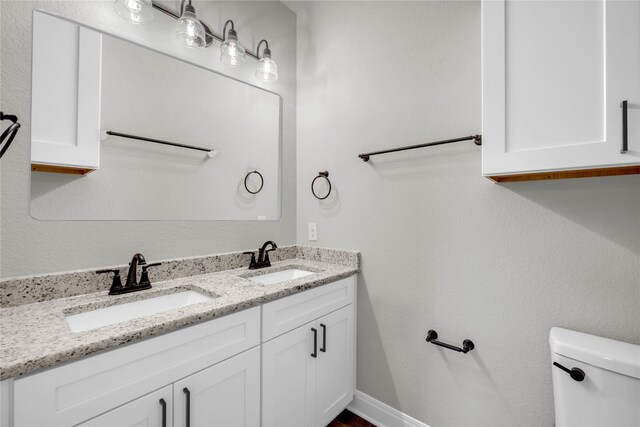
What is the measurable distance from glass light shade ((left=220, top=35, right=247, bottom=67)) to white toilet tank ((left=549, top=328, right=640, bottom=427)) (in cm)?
192

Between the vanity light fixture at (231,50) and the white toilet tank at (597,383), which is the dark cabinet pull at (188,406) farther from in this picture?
the vanity light fixture at (231,50)

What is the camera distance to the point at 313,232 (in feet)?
6.43

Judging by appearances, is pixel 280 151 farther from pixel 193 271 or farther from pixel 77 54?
pixel 77 54

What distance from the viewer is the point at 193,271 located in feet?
4.94

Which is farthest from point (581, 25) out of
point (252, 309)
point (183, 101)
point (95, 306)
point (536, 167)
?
point (95, 306)

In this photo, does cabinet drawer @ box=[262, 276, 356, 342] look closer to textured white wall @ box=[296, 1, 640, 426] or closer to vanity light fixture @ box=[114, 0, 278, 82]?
textured white wall @ box=[296, 1, 640, 426]

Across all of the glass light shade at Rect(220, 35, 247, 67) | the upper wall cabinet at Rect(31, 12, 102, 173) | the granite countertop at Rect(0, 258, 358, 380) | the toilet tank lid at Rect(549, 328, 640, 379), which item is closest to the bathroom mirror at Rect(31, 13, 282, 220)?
the upper wall cabinet at Rect(31, 12, 102, 173)

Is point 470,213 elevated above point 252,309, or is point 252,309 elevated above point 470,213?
point 470,213

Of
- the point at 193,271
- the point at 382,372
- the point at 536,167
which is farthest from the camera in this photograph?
the point at 382,372

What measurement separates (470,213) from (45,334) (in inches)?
62.1

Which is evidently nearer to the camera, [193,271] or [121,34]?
[121,34]

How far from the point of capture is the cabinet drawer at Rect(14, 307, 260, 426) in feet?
2.34

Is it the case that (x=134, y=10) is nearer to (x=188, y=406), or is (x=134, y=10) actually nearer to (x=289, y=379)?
(x=188, y=406)

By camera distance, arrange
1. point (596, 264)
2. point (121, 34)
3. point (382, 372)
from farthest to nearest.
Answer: point (382, 372), point (121, 34), point (596, 264)
